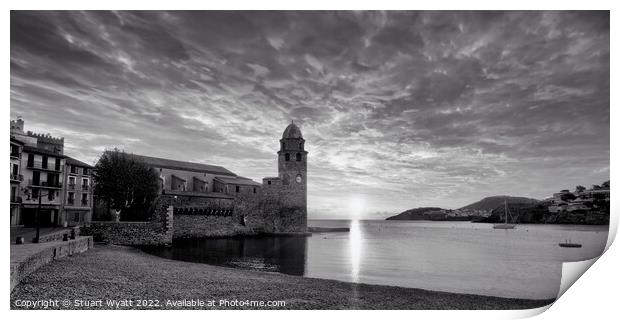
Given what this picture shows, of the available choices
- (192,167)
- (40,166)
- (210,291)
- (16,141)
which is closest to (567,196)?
(210,291)

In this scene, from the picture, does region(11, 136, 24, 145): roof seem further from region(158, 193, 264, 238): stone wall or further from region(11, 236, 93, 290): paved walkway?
region(158, 193, 264, 238): stone wall

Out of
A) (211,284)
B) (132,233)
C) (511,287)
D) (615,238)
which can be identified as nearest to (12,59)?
(211,284)

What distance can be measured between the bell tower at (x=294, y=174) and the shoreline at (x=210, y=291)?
25895mm

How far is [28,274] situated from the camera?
347 inches

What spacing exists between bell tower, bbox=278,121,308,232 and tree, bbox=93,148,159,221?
14.6 meters

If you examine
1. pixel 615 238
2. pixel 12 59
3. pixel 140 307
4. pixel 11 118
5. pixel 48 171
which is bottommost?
pixel 140 307

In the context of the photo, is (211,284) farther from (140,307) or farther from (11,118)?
(11,118)

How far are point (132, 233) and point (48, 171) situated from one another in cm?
1378

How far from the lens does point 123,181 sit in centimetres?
2275

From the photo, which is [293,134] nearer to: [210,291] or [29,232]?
[29,232]

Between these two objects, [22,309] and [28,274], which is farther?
[28,274]

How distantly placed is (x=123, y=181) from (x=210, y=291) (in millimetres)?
16246

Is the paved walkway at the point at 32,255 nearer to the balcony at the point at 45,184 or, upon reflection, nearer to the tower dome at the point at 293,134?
the balcony at the point at 45,184
